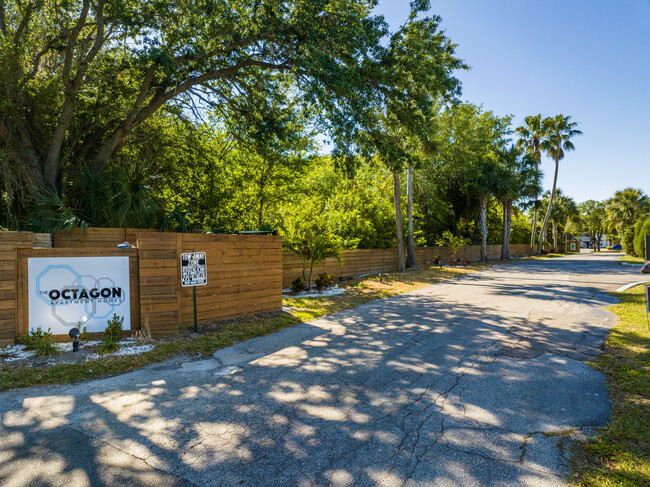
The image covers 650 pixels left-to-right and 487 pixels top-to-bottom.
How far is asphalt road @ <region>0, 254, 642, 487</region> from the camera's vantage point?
108 inches

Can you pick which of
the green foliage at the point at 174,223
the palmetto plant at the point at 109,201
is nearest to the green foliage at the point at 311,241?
the green foliage at the point at 174,223

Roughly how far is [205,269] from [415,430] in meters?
4.79

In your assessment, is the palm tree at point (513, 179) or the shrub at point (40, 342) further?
the palm tree at point (513, 179)

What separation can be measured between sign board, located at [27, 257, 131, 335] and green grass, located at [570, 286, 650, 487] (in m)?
6.37

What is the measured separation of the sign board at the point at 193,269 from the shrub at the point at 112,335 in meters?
1.15

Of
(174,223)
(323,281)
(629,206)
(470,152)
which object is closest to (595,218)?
(629,206)

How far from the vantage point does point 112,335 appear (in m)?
6.02

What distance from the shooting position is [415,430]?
11.0ft

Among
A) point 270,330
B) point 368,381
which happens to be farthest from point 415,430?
point 270,330

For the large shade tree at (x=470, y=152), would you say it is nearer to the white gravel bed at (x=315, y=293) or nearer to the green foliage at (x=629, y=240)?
the green foliage at (x=629, y=240)

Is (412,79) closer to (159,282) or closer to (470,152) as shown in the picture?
(159,282)

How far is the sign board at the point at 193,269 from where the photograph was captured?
662cm

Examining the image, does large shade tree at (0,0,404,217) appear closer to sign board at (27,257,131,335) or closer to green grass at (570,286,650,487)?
sign board at (27,257,131,335)

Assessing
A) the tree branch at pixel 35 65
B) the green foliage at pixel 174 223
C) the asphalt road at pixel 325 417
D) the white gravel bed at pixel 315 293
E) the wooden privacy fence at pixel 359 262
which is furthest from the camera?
the wooden privacy fence at pixel 359 262
